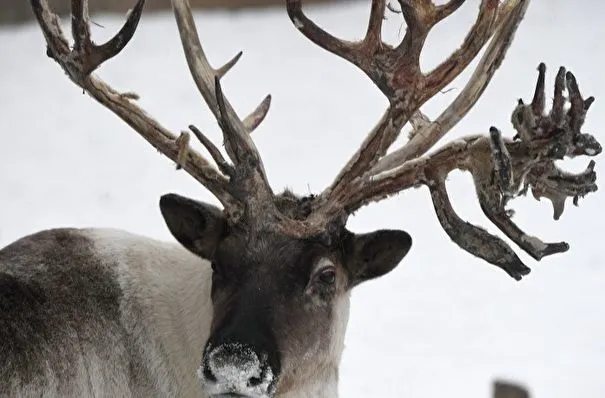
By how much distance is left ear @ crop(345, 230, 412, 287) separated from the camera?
530 centimetres

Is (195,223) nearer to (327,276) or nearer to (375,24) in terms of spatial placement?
(327,276)

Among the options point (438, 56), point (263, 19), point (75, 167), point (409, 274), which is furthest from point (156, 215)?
point (263, 19)

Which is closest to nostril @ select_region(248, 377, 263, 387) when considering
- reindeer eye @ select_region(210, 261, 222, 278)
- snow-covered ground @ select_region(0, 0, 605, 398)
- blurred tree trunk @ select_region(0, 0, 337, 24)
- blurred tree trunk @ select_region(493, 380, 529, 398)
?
reindeer eye @ select_region(210, 261, 222, 278)

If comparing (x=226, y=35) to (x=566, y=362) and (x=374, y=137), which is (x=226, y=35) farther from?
(x=374, y=137)

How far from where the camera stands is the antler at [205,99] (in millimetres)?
5070

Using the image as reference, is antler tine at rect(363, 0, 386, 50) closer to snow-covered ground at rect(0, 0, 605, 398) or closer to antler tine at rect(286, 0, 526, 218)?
antler tine at rect(286, 0, 526, 218)

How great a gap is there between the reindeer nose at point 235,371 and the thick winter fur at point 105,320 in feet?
1.14

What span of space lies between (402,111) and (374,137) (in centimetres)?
18

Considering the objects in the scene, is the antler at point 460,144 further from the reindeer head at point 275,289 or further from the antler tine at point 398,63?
the reindeer head at point 275,289

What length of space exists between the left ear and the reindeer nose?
100 centimetres

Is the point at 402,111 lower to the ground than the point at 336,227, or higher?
higher

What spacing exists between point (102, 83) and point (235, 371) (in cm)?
180

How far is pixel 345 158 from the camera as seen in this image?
14.7 metres

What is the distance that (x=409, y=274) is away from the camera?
11359 mm
